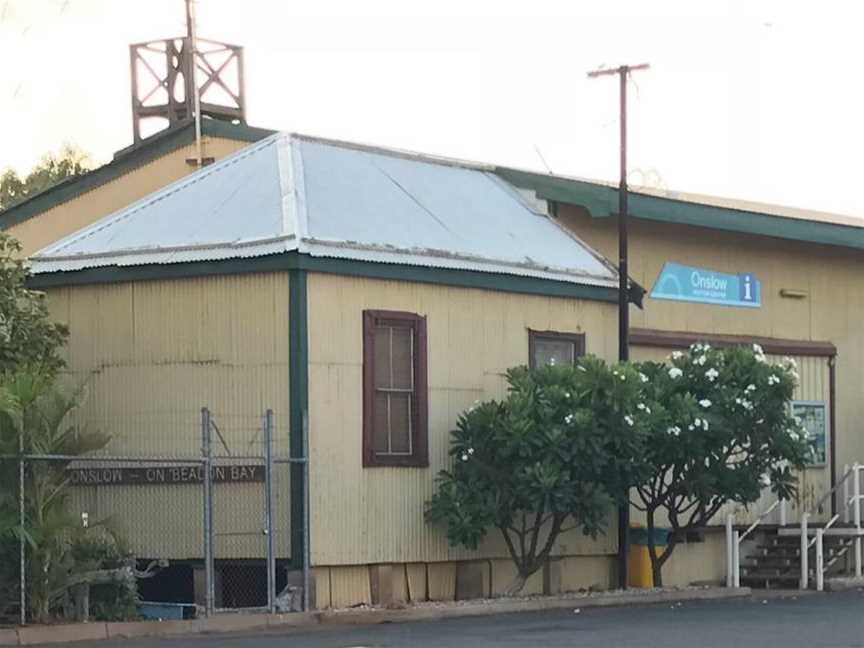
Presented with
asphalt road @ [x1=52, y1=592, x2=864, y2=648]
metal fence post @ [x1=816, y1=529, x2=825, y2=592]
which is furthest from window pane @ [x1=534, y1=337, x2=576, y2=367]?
metal fence post @ [x1=816, y1=529, x2=825, y2=592]

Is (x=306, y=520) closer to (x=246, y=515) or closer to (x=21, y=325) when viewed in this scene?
(x=246, y=515)

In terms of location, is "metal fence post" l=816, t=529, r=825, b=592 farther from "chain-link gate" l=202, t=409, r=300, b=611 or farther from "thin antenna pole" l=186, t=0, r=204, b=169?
"thin antenna pole" l=186, t=0, r=204, b=169

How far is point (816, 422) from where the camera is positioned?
101ft

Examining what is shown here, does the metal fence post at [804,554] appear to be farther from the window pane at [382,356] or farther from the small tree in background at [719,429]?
the window pane at [382,356]

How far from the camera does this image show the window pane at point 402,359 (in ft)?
74.2

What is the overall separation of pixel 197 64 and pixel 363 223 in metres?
8.63

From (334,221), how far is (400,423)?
8.90 feet

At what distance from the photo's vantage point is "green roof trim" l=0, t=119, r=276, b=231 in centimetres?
2803

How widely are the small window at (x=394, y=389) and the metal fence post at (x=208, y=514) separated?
251 cm

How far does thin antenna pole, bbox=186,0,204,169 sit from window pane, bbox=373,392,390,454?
25.3 ft

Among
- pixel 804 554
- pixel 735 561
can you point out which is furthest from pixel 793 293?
pixel 735 561

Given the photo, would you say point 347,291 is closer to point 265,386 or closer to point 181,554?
point 265,386

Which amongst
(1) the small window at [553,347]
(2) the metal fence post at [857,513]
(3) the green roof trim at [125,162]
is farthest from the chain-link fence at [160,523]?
(2) the metal fence post at [857,513]

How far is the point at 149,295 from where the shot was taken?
22641mm
